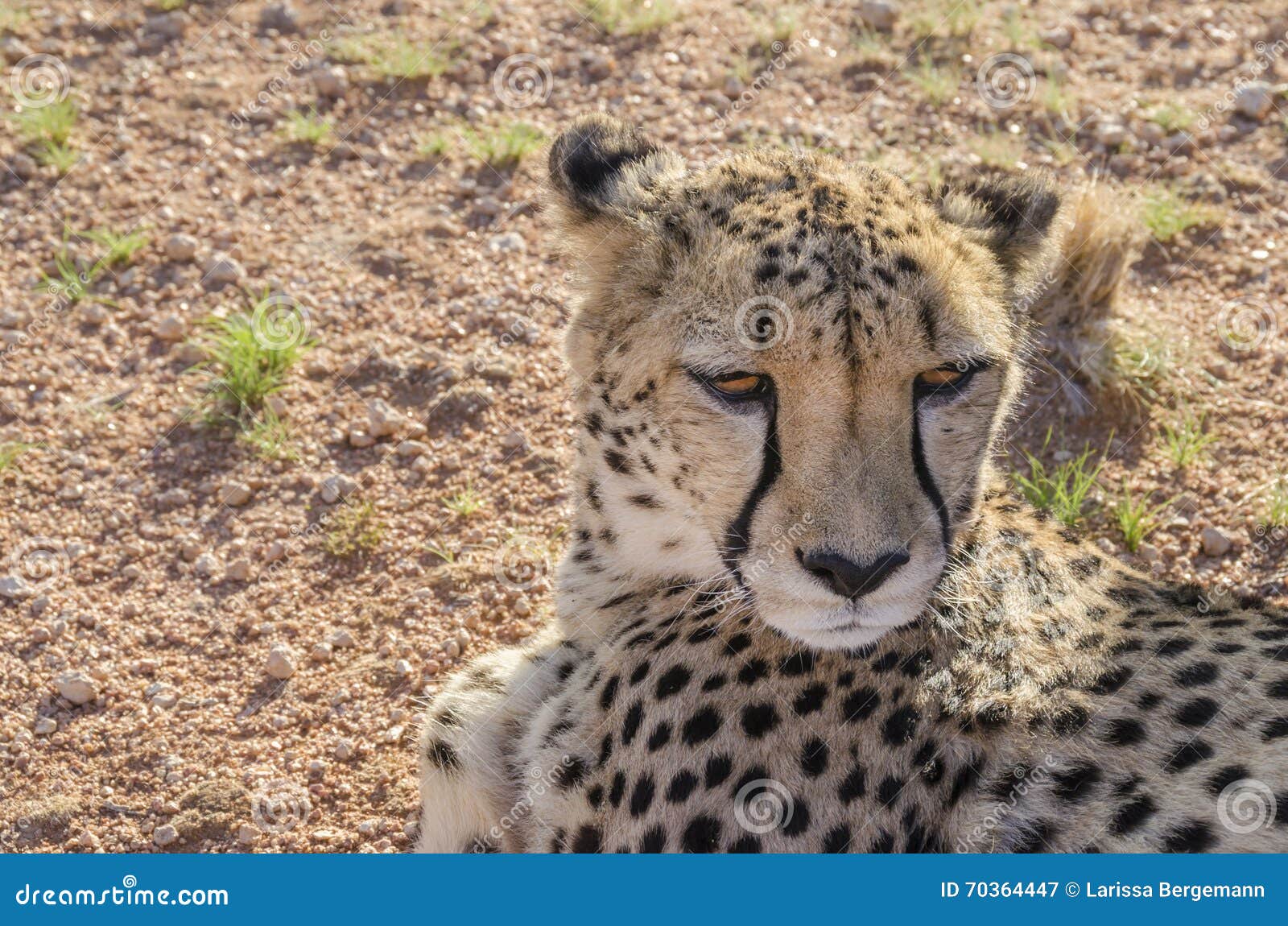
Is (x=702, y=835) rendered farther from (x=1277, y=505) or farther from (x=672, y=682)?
(x=1277, y=505)

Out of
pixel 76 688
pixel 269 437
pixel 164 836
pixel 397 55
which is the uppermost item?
pixel 397 55

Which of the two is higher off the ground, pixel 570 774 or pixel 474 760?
pixel 570 774

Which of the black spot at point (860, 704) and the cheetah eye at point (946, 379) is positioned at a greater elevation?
the cheetah eye at point (946, 379)

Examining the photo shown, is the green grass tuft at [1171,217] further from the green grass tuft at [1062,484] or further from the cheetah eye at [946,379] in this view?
the cheetah eye at [946,379]

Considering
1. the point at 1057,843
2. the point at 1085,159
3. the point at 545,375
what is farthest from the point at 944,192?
the point at 1085,159

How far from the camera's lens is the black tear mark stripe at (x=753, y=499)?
2.48 metres

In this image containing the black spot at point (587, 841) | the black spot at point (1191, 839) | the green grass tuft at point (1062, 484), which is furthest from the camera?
the green grass tuft at point (1062, 484)

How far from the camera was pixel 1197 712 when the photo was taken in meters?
2.47

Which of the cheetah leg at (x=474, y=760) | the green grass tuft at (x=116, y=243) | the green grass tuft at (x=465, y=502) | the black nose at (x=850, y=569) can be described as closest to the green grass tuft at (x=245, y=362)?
the green grass tuft at (x=116, y=243)

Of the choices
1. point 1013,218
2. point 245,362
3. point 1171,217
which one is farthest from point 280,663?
point 1171,217

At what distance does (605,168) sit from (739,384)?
748mm

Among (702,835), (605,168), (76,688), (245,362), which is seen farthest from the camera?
(245,362)

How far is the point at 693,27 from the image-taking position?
19.2 ft

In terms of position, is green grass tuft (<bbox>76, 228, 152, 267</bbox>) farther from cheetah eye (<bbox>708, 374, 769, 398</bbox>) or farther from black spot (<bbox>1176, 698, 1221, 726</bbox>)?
black spot (<bbox>1176, 698, 1221, 726</bbox>)
